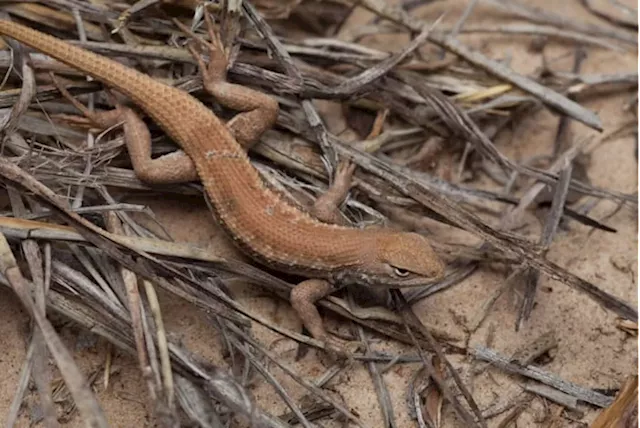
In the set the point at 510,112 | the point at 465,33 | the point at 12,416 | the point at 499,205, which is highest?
the point at 465,33

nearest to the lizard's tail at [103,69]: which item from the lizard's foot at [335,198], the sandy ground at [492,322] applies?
the sandy ground at [492,322]

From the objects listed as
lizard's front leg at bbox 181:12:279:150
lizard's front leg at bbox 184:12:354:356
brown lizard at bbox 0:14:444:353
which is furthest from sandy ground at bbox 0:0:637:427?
lizard's front leg at bbox 181:12:279:150

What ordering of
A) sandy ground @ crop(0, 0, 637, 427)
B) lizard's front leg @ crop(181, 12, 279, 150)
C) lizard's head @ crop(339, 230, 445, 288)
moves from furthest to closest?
lizard's front leg @ crop(181, 12, 279, 150)
lizard's head @ crop(339, 230, 445, 288)
sandy ground @ crop(0, 0, 637, 427)

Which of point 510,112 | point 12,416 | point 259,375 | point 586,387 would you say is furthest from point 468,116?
point 12,416

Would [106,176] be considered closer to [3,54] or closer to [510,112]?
[3,54]

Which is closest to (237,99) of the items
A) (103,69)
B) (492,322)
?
(103,69)

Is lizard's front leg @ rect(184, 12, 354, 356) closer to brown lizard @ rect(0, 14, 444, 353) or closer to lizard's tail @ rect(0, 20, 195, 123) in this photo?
brown lizard @ rect(0, 14, 444, 353)
